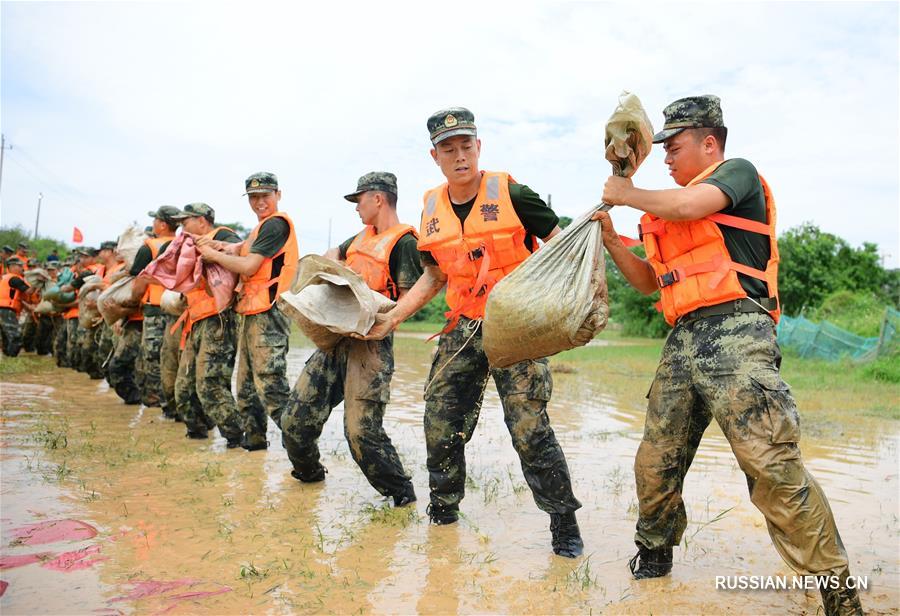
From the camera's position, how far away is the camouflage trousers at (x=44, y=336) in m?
16.0

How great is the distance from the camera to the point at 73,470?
17.6 ft

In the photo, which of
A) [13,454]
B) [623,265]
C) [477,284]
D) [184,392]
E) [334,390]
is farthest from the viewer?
[184,392]

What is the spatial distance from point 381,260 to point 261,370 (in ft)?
5.67

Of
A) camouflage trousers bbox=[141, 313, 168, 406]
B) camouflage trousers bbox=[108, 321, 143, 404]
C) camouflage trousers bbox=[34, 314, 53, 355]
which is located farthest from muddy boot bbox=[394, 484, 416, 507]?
camouflage trousers bbox=[34, 314, 53, 355]

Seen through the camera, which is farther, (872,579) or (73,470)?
(73,470)

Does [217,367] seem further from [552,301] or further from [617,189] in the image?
[617,189]

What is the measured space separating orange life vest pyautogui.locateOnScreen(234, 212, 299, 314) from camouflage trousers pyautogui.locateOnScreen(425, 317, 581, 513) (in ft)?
7.65

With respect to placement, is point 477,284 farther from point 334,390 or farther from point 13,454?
point 13,454

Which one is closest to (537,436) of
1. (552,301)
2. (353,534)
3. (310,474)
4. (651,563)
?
(651,563)

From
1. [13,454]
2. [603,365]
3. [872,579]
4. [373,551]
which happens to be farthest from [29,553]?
[603,365]

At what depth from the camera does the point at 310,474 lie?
522cm

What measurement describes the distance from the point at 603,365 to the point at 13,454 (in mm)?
12548

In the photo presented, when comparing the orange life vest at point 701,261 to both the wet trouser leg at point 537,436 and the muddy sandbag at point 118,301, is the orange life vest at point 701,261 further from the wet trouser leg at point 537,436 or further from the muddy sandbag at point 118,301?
the muddy sandbag at point 118,301

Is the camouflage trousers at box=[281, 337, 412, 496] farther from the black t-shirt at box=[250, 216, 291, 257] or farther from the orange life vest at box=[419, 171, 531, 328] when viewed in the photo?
the black t-shirt at box=[250, 216, 291, 257]
